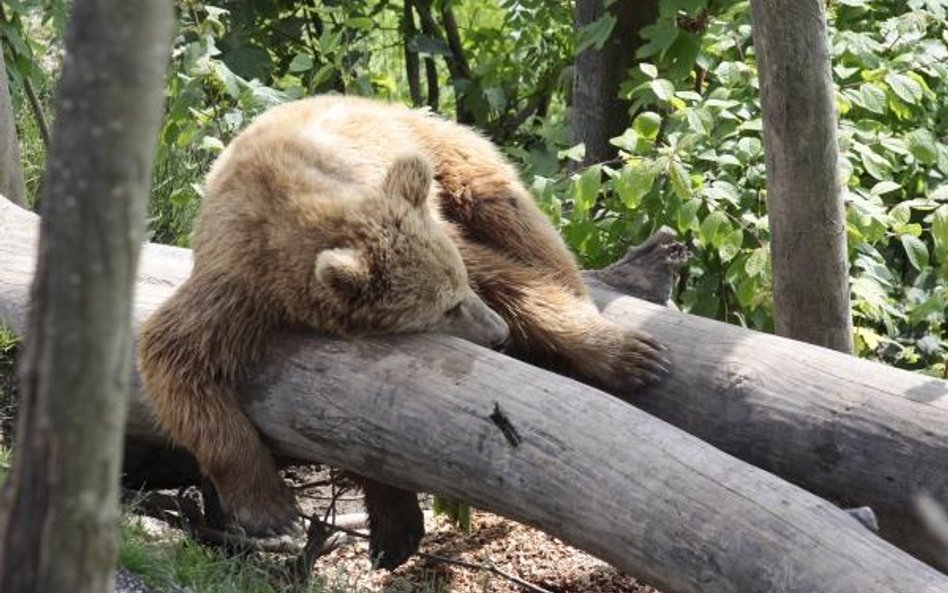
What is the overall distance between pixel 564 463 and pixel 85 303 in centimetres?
219

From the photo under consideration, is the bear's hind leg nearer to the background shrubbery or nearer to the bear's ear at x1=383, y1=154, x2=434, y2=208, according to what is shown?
the bear's ear at x1=383, y1=154, x2=434, y2=208

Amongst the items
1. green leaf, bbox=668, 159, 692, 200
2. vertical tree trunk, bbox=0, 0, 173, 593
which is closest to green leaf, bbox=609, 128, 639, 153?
green leaf, bbox=668, 159, 692, 200

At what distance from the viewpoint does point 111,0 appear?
1732 millimetres

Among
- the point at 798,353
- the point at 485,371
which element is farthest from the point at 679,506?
the point at 798,353

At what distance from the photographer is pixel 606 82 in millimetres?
7699

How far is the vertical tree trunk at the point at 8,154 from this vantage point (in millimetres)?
6660

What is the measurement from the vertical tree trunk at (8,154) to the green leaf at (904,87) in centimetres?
386

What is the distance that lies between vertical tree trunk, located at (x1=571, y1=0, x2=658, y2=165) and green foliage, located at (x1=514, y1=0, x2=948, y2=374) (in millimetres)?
689

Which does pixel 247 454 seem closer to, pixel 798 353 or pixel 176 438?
pixel 176 438

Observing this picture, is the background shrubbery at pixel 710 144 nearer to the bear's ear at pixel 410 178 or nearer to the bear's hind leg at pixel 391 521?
the bear's ear at pixel 410 178

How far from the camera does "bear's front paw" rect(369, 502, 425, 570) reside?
5.05 m

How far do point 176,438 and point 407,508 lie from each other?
870 millimetres

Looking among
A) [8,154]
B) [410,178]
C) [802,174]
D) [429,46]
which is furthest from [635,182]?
[429,46]

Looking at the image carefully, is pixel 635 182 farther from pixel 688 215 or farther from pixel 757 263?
pixel 757 263
